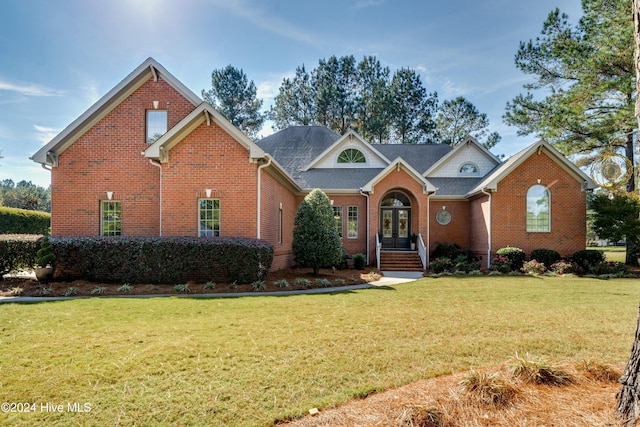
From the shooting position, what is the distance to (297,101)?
38531 mm

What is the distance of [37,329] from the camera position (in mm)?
6043

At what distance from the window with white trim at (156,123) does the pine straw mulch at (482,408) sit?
45.9ft

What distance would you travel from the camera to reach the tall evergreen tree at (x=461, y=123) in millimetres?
37250

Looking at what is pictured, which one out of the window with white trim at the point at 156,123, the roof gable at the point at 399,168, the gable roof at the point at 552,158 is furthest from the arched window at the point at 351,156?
the window with white trim at the point at 156,123

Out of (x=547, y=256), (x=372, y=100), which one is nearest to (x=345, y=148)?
(x=547, y=256)

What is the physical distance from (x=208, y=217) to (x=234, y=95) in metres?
30.2

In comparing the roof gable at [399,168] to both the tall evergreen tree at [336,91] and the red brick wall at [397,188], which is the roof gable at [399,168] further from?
the tall evergreen tree at [336,91]

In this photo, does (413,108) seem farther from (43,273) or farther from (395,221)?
(43,273)

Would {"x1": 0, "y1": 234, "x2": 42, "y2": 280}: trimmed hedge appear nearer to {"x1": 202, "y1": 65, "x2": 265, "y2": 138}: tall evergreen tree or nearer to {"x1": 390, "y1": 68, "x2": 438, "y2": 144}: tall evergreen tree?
{"x1": 202, "y1": 65, "x2": 265, "y2": 138}: tall evergreen tree

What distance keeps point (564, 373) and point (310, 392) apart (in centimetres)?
269

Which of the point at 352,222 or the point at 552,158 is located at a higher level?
the point at 552,158

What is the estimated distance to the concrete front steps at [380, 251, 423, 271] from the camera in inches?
701

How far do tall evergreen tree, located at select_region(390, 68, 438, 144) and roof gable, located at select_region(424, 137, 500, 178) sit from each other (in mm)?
15274

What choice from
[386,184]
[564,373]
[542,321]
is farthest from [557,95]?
[564,373]
